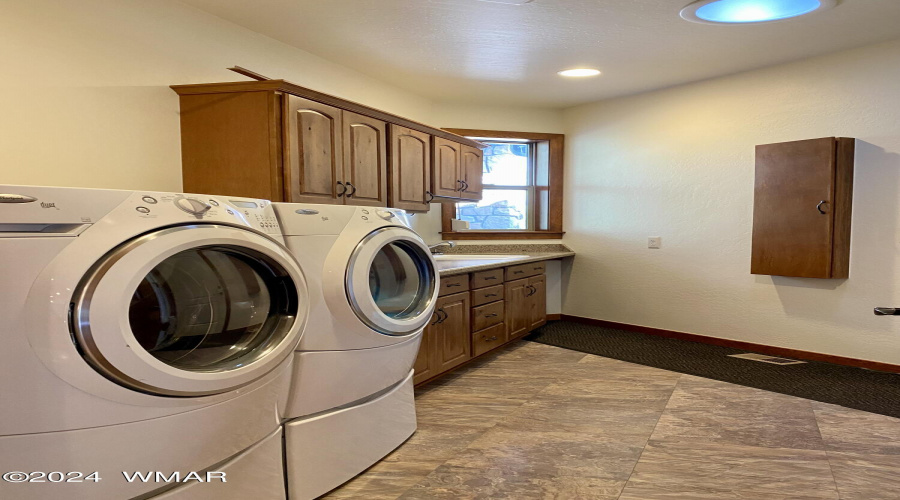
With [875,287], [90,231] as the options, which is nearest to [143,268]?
[90,231]

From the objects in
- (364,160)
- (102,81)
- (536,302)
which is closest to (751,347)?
(536,302)

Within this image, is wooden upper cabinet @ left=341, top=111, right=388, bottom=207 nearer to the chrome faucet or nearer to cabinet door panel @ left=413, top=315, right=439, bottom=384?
cabinet door panel @ left=413, top=315, right=439, bottom=384

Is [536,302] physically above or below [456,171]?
below

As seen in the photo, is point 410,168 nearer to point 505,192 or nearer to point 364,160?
point 364,160

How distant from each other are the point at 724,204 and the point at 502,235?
190 cm

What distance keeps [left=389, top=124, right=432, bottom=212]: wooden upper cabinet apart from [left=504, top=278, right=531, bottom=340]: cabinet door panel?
958 millimetres

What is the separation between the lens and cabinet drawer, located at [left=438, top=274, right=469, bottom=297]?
9.84 feet

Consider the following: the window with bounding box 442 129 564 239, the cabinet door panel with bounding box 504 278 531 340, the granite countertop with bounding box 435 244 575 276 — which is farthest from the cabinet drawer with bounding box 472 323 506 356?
the window with bounding box 442 129 564 239

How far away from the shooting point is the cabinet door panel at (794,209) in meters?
3.25

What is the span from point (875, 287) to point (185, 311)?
401 centimetres

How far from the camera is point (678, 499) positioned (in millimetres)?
1795

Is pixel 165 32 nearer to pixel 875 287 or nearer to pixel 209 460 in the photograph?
pixel 209 460

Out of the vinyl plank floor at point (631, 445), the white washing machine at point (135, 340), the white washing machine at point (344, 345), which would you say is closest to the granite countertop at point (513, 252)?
the vinyl plank floor at point (631, 445)

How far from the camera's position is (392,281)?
2189 millimetres
